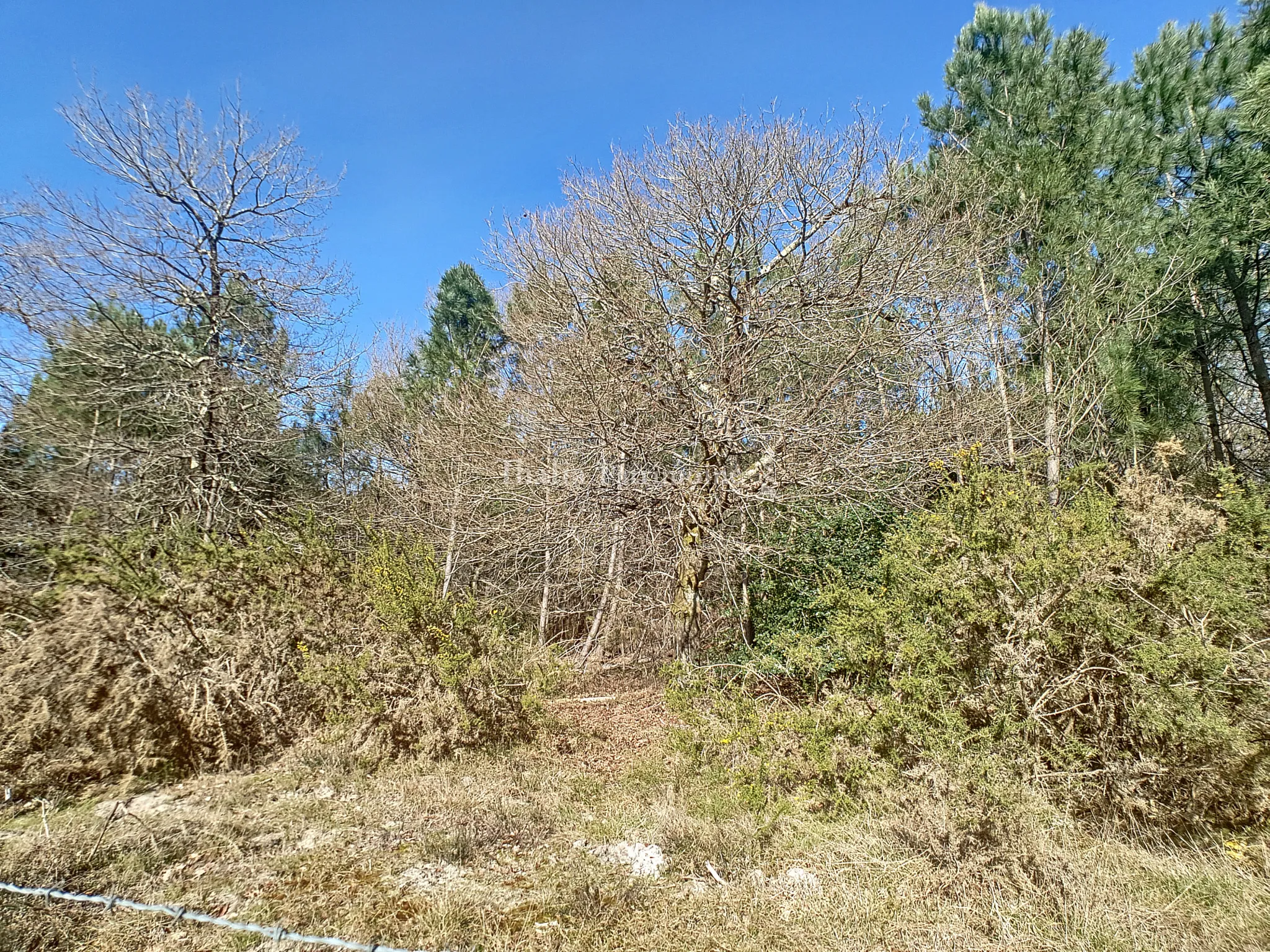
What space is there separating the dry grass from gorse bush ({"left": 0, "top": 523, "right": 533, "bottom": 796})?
0.50 metres

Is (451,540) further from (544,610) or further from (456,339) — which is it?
(456,339)

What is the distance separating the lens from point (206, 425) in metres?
9.26

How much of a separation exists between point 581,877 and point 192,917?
1758 millimetres

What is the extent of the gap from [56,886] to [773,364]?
7.23 metres

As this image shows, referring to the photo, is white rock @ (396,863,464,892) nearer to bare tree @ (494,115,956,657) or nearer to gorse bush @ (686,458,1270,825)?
gorse bush @ (686,458,1270,825)

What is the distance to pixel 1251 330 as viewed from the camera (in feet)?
24.5

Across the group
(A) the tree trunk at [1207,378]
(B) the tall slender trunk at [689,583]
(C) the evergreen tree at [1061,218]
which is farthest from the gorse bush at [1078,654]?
(A) the tree trunk at [1207,378]

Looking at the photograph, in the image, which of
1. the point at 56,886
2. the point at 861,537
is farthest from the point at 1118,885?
the point at 56,886

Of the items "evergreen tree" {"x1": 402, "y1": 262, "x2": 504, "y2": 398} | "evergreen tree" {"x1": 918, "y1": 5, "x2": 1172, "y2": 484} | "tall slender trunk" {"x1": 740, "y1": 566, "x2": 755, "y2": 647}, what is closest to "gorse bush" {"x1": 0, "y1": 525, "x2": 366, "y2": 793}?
"tall slender trunk" {"x1": 740, "y1": 566, "x2": 755, "y2": 647}

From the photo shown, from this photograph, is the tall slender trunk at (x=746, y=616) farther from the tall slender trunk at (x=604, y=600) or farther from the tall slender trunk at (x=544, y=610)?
the tall slender trunk at (x=544, y=610)

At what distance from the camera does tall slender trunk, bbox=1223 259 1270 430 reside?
7492 mm

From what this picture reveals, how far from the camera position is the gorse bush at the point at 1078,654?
327 cm

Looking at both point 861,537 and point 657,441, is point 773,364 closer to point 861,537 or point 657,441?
point 657,441

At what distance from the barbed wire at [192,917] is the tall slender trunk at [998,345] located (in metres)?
8.32
